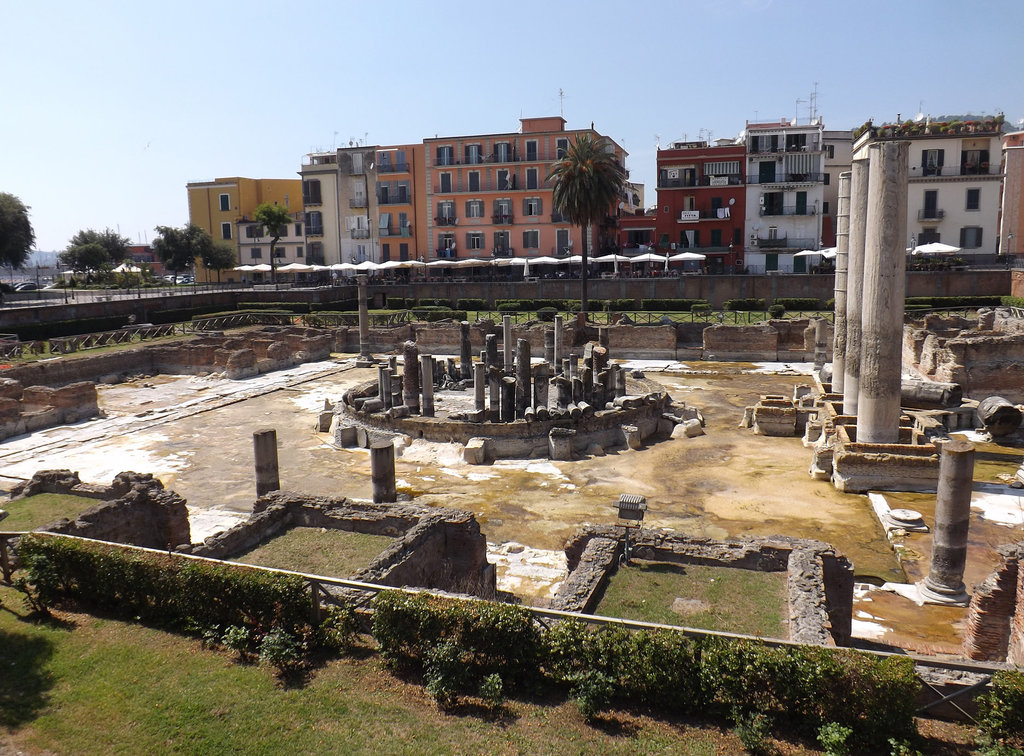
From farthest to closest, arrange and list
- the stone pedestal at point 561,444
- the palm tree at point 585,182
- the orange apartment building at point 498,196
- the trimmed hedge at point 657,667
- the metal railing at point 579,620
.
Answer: the orange apartment building at point 498,196, the palm tree at point 585,182, the stone pedestal at point 561,444, the metal railing at point 579,620, the trimmed hedge at point 657,667

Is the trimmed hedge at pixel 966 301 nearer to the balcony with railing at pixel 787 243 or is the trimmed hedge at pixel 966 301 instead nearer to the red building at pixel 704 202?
the balcony with railing at pixel 787 243

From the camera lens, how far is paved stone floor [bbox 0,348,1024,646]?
15930 mm

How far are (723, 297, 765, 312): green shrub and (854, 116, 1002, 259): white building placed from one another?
13.0m

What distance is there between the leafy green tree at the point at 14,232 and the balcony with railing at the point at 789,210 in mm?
55076

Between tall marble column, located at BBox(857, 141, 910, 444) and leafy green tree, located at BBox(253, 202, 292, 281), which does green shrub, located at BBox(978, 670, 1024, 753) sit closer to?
tall marble column, located at BBox(857, 141, 910, 444)

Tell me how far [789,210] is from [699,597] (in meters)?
55.3

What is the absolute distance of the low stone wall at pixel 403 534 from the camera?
13.0m

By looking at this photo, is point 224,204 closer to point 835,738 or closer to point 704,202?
point 704,202

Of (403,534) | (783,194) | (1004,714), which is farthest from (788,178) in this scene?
(1004,714)

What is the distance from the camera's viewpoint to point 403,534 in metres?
14.0

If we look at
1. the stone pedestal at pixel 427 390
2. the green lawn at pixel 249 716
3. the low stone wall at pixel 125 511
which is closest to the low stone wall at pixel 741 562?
the green lawn at pixel 249 716

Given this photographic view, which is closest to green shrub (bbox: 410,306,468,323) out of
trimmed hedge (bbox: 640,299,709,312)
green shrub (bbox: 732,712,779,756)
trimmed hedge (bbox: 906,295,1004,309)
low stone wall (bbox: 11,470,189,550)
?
trimmed hedge (bbox: 640,299,709,312)

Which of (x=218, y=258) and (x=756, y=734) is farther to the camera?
(x=218, y=258)

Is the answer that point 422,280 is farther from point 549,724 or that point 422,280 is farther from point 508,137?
point 549,724
